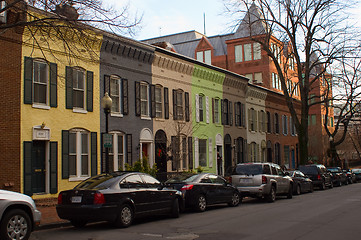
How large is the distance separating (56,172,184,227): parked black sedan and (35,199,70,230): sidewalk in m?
0.59

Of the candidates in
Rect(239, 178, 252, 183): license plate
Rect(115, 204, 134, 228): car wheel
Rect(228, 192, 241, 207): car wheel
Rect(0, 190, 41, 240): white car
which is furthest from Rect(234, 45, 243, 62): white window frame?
Rect(0, 190, 41, 240): white car

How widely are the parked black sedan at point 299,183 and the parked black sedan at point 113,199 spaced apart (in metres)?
12.2

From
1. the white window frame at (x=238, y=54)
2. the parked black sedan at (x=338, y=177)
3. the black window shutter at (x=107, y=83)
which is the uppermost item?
the white window frame at (x=238, y=54)

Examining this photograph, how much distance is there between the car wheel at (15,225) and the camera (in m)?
9.01

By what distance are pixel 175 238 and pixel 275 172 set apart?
10.8m

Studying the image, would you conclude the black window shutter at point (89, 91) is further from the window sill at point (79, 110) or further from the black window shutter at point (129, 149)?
the black window shutter at point (129, 149)

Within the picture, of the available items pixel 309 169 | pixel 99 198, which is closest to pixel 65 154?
pixel 99 198

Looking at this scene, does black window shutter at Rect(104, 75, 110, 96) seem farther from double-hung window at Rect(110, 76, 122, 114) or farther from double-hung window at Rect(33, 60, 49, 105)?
double-hung window at Rect(33, 60, 49, 105)

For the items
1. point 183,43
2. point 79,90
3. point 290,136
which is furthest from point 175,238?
point 183,43

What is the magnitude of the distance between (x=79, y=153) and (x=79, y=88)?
314cm

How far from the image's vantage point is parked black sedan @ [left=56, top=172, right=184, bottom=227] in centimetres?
1134

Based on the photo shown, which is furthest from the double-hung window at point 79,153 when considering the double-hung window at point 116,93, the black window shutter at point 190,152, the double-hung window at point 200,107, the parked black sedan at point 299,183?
the double-hung window at point 200,107

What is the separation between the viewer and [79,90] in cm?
2075

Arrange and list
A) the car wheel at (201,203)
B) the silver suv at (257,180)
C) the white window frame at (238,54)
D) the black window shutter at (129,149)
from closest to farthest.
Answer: the car wheel at (201,203) → the silver suv at (257,180) → the black window shutter at (129,149) → the white window frame at (238,54)
